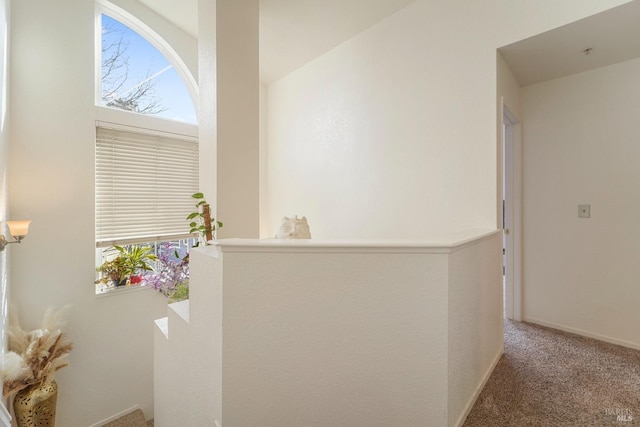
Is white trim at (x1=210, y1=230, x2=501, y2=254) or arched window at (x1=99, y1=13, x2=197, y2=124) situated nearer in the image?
white trim at (x1=210, y1=230, x2=501, y2=254)

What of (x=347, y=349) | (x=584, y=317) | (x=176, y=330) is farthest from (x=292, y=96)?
(x=584, y=317)

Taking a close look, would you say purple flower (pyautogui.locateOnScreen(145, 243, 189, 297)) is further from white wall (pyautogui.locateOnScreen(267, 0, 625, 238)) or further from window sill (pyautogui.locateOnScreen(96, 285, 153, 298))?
white wall (pyautogui.locateOnScreen(267, 0, 625, 238))

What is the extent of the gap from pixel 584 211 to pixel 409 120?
161 centimetres

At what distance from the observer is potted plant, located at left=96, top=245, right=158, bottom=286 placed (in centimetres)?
285

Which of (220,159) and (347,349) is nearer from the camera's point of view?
(347,349)

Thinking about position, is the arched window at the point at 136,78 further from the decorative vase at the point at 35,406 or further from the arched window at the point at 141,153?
the decorative vase at the point at 35,406

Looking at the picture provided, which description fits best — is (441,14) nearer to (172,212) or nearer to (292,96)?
(292,96)

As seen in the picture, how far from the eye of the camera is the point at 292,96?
3.79 m

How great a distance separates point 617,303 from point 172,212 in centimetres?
426

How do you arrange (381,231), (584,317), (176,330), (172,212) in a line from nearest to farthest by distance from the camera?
(176,330) → (584,317) → (381,231) → (172,212)

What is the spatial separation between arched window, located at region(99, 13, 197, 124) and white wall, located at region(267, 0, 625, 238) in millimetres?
1426

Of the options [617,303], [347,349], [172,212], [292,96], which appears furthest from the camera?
[292,96]

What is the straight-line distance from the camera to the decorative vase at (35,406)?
87.0 inches

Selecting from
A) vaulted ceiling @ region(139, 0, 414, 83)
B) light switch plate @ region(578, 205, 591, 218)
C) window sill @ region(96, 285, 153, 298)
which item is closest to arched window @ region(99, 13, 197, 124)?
vaulted ceiling @ region(139, 0, 414, 83)
